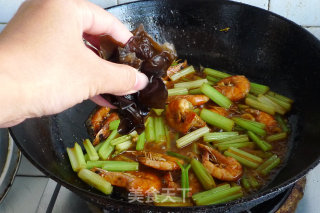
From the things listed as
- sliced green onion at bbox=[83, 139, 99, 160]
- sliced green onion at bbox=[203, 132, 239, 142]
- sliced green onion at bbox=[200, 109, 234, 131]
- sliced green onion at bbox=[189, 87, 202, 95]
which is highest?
sliced green onion at bbox=[189, 87, 202, 95]

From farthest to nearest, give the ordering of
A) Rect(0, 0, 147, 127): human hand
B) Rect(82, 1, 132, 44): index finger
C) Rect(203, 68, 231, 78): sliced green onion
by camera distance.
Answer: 1. Rect(203, 68, 231, 78): sliced green onion
2. Rect(82, 1, 132, 44): index finger
3. Rect(0, 0, 147, 127): human hand

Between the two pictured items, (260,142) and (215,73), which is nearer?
(260,142)

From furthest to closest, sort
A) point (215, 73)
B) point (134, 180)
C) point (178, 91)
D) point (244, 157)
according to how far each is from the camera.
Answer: point (215, 73) → point (178, 91) → point (244, 157) → point (134, 180)

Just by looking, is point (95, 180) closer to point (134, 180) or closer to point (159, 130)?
point (134, 180)

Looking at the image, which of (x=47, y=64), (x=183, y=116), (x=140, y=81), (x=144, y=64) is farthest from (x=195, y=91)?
(x=47, y=64)

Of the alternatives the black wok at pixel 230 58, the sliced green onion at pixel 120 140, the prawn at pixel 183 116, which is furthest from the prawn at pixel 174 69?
the sliced green onion at pixel 120 140

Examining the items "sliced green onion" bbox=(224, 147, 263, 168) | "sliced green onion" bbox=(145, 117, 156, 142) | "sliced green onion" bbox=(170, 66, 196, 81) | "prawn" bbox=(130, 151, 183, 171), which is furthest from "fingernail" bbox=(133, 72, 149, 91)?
"sliced green onion" bbox=(170, 66, 196, 81)

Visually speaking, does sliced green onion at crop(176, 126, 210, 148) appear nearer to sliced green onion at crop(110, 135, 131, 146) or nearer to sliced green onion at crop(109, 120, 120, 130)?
sliced green onion at crop(110, 135, 131, 146)
